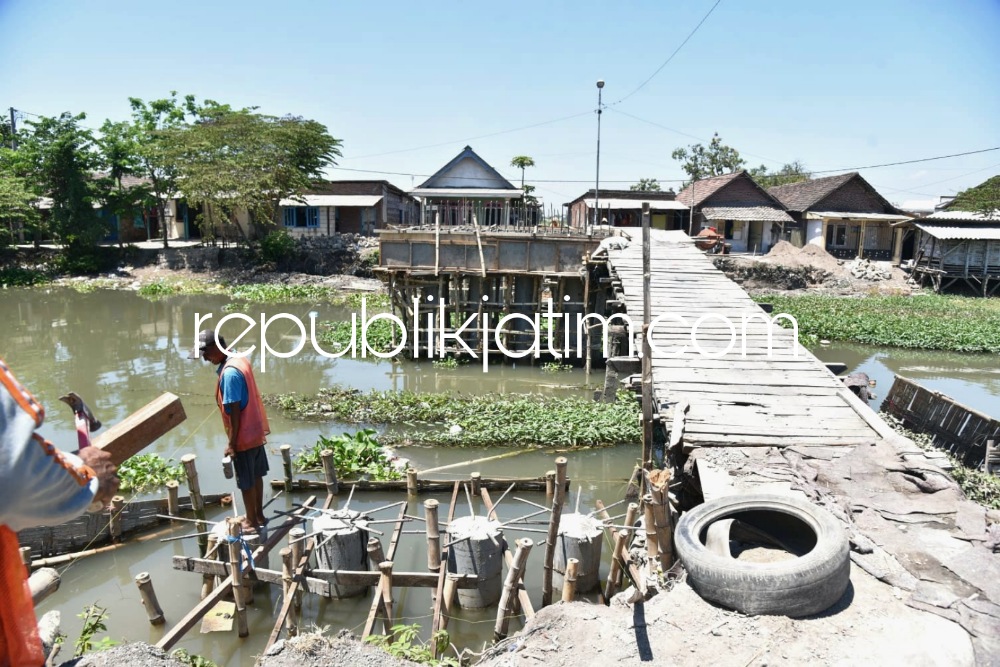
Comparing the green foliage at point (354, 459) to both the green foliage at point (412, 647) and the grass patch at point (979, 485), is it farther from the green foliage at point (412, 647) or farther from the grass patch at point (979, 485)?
the grass patch at point (979, 485)

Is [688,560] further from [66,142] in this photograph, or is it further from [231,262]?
[66,142]

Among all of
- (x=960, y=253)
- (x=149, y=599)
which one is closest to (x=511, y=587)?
(x=149, y=599)

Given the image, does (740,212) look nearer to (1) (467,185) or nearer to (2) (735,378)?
(1) (467,185)

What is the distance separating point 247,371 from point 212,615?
239 cm

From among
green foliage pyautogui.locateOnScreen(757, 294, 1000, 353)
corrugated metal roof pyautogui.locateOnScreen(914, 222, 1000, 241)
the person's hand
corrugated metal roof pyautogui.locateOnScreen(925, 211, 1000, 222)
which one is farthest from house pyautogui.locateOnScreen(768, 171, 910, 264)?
the person's hand

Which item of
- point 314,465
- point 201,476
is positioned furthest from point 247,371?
point 201,476

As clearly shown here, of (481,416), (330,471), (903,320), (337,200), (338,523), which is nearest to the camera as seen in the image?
(338,523)

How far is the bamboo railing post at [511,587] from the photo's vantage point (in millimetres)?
5367

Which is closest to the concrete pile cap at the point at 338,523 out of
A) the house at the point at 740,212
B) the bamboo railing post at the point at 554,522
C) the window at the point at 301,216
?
the bamboo railing post at the point at 554,522

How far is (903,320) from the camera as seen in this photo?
21.6 meters

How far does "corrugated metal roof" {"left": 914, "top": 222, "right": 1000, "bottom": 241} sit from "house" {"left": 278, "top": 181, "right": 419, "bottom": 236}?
1050 inches

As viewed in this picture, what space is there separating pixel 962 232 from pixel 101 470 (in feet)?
114

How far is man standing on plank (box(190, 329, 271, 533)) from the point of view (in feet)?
19.7

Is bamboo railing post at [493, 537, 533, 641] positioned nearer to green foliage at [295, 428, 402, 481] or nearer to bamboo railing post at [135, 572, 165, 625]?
bamboo railing post at [135, 572, 165, 625]
